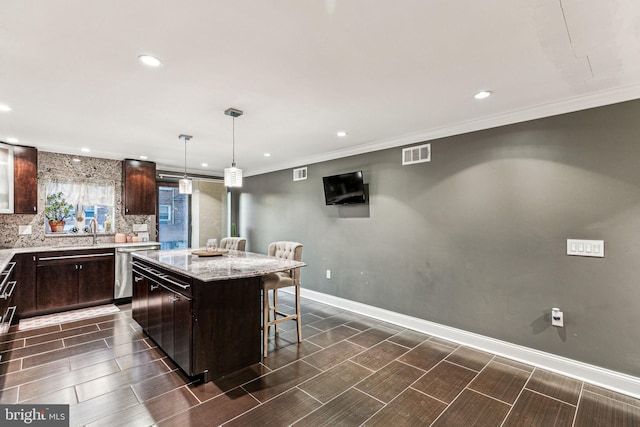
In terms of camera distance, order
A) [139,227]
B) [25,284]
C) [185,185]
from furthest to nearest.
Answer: [139,227], [25,284], [185,185]

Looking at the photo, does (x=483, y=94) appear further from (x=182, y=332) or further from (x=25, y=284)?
(x=25, y=284)

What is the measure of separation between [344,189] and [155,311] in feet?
9.19

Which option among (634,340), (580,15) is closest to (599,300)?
(634,340)

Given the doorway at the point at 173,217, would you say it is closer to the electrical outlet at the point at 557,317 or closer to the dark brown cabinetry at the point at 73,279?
the dark brown cabinetry at the point at 73,279

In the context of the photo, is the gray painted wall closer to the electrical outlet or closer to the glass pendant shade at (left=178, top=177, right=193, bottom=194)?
the electrical outlet

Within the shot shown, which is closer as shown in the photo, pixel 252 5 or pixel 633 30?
pixel 252 5

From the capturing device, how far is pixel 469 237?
10.8 ft

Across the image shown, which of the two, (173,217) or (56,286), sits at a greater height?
(173,217)

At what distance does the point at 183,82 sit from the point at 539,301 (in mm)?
3675

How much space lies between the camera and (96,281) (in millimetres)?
4594

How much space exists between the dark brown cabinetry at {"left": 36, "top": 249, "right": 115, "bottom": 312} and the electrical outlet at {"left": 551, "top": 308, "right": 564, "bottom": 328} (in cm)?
578

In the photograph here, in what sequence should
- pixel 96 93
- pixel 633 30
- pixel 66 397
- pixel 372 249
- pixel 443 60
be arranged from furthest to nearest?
pixel 372 249 → pixel 96 93 → pixel 66 397 → pixel 443 60 → pixel 633 30

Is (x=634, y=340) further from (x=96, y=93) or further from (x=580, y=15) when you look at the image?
(x=96, y=93)

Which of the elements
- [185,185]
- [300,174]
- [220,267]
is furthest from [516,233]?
[185,185]
